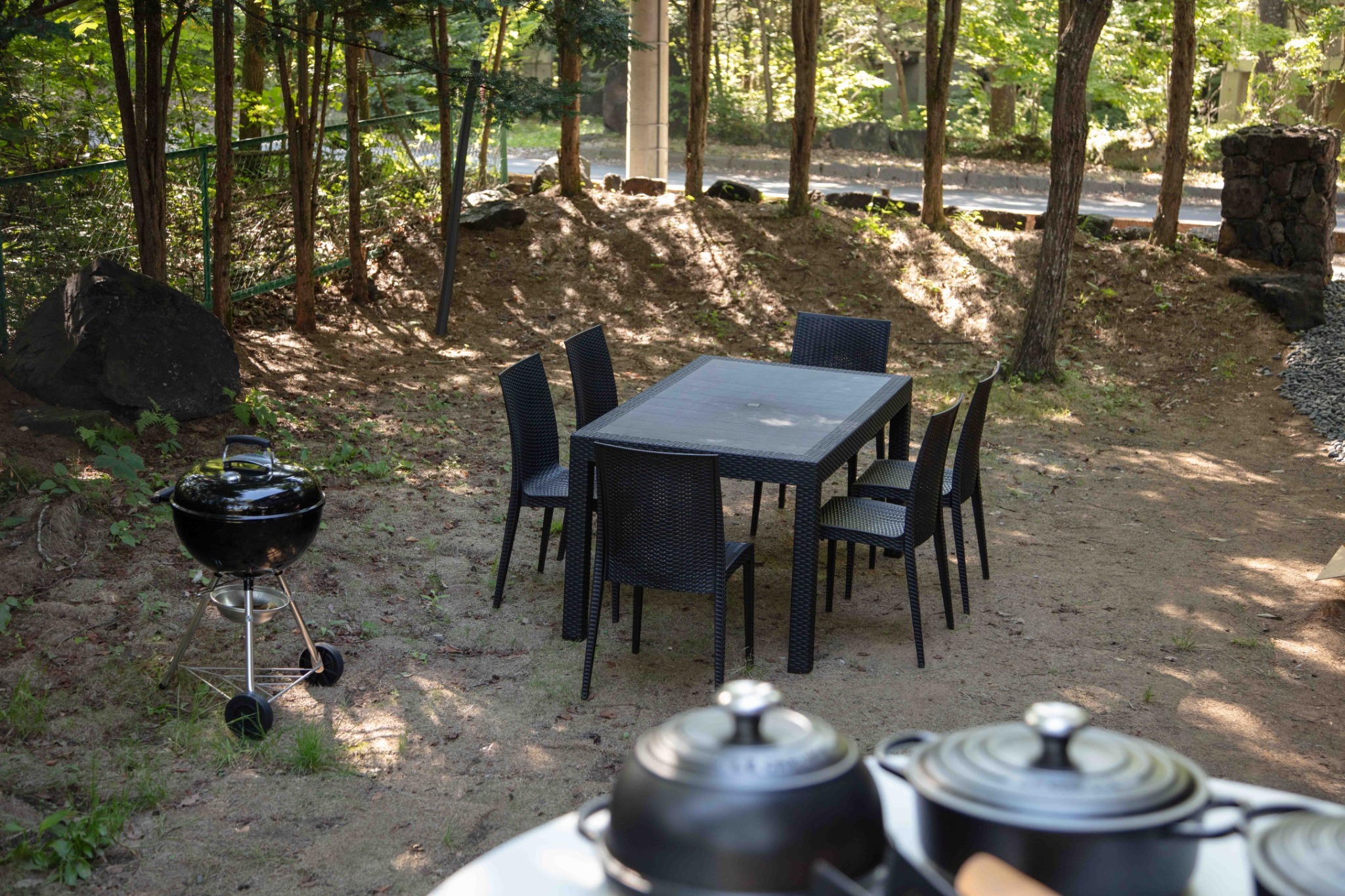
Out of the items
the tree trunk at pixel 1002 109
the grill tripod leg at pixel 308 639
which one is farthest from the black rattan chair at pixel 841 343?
the tree trunk at pixel 1002 109

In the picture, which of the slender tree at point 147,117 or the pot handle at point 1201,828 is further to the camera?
the slender tree at point 147,117

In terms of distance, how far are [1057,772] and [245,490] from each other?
2.81 meters

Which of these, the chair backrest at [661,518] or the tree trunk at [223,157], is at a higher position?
the tree trunk at [223,157]

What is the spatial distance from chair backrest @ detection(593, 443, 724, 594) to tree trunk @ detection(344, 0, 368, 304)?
5570mm

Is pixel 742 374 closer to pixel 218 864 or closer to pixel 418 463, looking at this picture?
pixel 418 463

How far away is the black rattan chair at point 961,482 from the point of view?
15.6ft

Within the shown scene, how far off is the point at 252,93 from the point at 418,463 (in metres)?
5.30

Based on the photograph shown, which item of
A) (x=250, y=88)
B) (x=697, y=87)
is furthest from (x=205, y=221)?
(x=697, y=87)

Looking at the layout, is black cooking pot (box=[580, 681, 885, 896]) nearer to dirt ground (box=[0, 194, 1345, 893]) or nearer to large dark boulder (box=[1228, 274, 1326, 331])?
dirt ground (box=[0, 194, 1345, 893])

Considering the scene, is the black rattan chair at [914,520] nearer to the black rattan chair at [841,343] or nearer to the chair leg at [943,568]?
the chair leg at [943,568]

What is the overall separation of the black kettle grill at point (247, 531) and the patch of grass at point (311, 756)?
146 mm

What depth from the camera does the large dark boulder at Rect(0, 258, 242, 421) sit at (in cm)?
608

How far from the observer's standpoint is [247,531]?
11.0ft

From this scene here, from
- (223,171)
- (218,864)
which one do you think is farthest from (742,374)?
(223,171)
